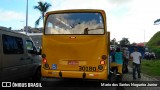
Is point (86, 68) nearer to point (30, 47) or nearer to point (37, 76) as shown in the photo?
point (30, 47)

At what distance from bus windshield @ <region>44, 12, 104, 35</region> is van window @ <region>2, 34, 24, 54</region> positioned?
3.90ft

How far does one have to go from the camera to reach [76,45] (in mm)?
11289

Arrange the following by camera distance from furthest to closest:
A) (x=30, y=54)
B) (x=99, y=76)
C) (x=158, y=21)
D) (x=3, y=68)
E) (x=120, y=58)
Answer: (x=158, y=21) → (x=120, y=58) → (x=30, y=54) → (x=99, y=76) → (x=3, y=68)

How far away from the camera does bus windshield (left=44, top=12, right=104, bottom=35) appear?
11.3 meters

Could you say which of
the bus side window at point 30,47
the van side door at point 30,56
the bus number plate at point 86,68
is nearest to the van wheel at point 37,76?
the van side door at point 30,56

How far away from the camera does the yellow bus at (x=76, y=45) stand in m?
11.1

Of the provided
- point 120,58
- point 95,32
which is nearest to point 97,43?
point 95,32

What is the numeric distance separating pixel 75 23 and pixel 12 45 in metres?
2.56

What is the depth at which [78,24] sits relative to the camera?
1143 centimetres

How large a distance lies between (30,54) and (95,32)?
278 cm

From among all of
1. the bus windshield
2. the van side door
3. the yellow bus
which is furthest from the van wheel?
the bus windshield

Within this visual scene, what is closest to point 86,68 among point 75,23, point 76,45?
point 76,45

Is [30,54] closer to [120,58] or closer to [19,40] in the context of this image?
[19,40]

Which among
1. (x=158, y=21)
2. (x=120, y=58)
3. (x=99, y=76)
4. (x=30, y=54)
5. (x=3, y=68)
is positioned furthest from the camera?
(x=158, y=21)
